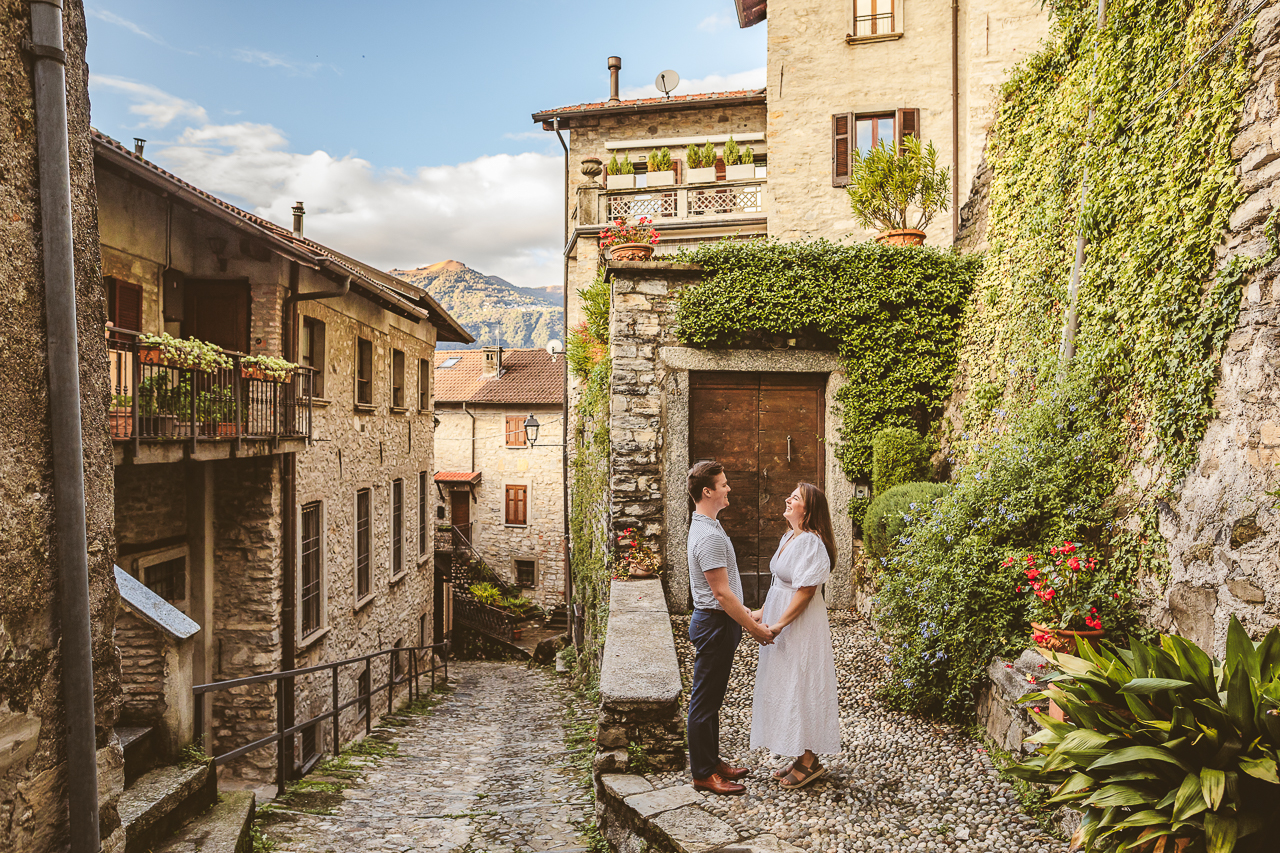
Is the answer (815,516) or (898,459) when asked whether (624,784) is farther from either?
(898,459)

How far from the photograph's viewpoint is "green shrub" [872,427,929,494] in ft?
22.6

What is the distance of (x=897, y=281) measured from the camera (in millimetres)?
7215

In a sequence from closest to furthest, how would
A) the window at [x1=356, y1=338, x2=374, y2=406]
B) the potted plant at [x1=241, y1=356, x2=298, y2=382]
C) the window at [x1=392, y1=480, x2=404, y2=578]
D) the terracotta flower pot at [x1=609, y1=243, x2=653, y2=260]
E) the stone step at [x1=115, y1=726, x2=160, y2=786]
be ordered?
1. the stone step at [x1=115, y1=726, x2=160, y2=786]
2. the terracotta flower pot at [x1=609, y1=243, x2=653, y2=260]
3. the potted plant at [x1=241, y1=356, x2=298, y2=382]
4. the window at [x1=356, y1=338, x2=374, y2=406]
5. the window at [x1=392, y1=480, x2=404, y2=578]

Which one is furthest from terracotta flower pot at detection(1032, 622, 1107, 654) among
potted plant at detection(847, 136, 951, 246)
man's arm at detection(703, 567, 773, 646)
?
potted plant at detection(847, 136, 951, 246)

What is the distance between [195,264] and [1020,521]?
9.24 meters

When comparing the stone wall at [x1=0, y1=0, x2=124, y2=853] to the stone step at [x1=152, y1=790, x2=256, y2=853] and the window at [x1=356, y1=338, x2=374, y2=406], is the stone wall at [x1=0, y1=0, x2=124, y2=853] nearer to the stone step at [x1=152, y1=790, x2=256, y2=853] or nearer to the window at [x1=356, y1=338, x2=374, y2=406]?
the stone step at [x1=152, y1=790, x2=256, y2=853]

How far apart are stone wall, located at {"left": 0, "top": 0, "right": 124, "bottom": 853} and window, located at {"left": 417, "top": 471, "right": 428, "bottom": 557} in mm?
13773

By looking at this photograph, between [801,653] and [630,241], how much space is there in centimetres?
504

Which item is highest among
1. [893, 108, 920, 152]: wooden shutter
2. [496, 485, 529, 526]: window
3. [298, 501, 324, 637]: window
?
[893, 108, 920, 152]: wooden shutter

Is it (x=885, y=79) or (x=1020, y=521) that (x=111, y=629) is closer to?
(x=1020, y=521)

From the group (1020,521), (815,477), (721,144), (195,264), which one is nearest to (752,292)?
(815,477)

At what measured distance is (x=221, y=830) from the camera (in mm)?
3361

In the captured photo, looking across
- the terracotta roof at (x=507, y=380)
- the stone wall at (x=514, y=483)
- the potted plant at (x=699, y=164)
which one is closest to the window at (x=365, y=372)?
the potted plant at (x=699, y=164)

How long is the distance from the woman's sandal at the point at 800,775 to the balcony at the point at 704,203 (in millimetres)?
11372
